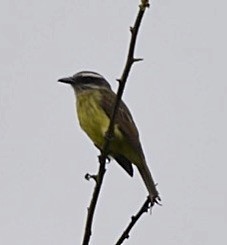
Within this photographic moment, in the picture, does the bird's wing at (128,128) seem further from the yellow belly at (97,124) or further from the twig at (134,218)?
the twig at (134,218)

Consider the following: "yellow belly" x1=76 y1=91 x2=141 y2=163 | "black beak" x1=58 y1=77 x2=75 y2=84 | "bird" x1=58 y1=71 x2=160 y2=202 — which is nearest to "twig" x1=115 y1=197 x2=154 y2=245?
"bird" x1=58 y1=71 x2=160 y2=202

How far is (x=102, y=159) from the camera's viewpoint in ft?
15.6

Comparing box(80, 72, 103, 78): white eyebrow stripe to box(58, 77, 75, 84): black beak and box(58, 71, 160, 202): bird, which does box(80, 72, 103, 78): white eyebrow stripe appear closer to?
box(58, 71, 160, 202): bird

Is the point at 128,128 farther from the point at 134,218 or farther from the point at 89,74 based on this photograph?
the point at 134,218

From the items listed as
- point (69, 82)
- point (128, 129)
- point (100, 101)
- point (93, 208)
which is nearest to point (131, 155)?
point (128, 129)

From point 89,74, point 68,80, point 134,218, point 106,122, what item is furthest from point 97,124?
point 134,218

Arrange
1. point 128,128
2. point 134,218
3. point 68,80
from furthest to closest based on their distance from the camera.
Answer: point 68,80 → point 128,128 → point 134,218

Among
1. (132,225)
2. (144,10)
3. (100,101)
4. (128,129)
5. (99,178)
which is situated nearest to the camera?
(144,10)

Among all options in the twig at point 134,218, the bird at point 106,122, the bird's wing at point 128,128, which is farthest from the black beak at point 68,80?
the twig at point 134,218

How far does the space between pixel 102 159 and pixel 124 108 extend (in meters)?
3.43

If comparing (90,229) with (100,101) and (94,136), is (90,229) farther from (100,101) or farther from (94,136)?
(100,101)

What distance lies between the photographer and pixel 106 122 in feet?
26.6

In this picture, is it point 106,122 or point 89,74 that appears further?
point 89,74

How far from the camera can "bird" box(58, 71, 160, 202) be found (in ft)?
25.4
